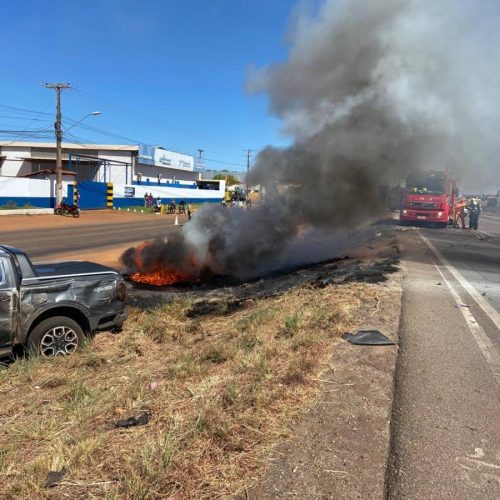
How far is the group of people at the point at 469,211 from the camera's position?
24.4m

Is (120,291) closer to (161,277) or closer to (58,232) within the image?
(161,277)

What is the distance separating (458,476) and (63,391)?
3.20 metres

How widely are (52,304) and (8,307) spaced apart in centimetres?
46

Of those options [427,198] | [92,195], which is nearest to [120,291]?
[427,198]

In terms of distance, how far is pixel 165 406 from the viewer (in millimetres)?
3355

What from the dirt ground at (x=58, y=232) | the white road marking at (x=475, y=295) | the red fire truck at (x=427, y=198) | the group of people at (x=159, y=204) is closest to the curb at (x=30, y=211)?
the dirt ground at (x=58, y=232)

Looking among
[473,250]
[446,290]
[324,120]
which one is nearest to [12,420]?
[446,290]

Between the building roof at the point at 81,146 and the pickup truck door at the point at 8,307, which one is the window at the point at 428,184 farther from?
the building roof at the point at 81,146

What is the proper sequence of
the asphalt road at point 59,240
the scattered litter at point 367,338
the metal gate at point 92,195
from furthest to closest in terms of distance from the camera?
1. the metal gate at point 92,195
2. the asphalt road at point 59,240
3. the scattered litter at point 367,338

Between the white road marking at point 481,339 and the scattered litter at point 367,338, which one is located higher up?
the scattered litter at point 367,338

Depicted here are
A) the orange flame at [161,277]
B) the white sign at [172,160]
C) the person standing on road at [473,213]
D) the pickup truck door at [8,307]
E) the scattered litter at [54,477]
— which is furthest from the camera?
the white sign at [172,160]

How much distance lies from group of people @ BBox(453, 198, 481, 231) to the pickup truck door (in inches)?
963

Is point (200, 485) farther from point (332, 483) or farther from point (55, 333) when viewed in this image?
point (55, 333)

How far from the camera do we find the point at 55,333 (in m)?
5.20
